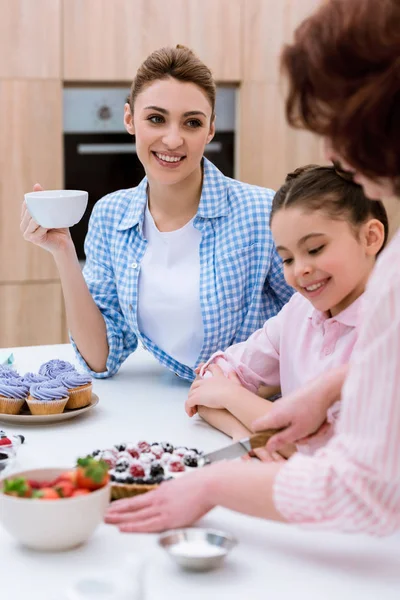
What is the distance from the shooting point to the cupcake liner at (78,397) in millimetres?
1740

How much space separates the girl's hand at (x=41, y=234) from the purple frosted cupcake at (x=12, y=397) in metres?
0.42

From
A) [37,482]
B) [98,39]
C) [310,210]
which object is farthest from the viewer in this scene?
[98,39]

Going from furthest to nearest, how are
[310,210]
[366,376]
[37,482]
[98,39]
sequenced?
[98,39]
[310,210]
[37,482]
[366,376]

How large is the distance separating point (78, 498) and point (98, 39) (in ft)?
10.4

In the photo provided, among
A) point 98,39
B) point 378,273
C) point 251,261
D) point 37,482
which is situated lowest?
point 37,482

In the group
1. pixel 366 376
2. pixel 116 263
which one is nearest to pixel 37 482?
pixel 366 376

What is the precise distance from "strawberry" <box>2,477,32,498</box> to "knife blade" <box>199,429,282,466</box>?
13.1 inches

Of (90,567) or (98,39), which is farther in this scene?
(98,39)

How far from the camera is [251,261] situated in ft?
7.00

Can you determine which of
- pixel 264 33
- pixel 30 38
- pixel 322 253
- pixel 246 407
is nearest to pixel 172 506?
pixel 246 407

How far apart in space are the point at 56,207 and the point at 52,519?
0.85m

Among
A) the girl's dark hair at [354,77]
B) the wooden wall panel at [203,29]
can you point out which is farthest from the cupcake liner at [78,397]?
the wooden wall panel at [203,29]

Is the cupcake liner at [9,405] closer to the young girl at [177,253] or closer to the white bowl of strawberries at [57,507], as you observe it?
the young girl at [177,253]

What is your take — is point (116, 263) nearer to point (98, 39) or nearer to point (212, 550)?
point (212, 550)
